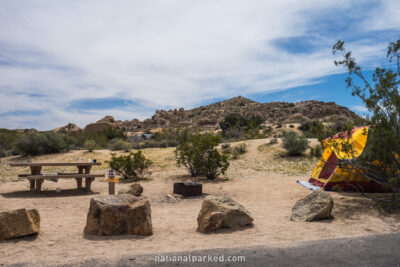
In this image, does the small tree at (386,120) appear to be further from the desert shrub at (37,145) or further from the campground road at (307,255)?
the desert shrub at (37,145)

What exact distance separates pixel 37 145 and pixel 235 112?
1802 inches

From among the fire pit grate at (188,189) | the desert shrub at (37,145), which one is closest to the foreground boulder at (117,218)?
the fire pit grate at (188,189)

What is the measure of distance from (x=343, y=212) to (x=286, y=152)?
460 inches

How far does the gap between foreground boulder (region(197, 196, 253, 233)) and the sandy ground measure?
158 mm

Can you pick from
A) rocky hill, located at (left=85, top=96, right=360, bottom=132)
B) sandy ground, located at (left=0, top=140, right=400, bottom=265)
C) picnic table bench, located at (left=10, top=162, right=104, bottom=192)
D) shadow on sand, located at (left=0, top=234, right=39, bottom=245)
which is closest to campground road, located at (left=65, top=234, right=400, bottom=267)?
sandy ground, located at (left=0, top=140, right=400, bottom=265)

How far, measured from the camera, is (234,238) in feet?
17.7

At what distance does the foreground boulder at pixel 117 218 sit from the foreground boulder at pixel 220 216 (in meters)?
0.97

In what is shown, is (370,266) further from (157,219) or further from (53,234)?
(53,234)

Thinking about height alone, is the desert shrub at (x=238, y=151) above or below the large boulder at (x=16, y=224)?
above

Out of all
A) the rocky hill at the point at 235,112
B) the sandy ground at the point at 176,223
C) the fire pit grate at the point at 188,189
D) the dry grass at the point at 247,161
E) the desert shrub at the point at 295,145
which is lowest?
the sandy ground at the point at 176,223

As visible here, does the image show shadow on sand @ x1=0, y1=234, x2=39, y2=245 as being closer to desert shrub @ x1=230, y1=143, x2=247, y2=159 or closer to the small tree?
the small tree

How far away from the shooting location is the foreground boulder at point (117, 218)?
5.55 metres

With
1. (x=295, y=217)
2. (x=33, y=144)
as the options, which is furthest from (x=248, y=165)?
(x=33, y=144)

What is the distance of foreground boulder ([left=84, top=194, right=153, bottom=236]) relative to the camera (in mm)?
5551
